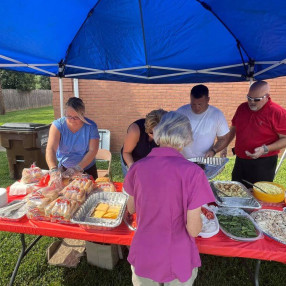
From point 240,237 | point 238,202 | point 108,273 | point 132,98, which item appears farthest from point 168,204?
point 132,98

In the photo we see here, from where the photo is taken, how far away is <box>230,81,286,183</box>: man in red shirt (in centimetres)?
256

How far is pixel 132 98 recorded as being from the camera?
658cm

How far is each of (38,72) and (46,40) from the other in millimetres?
774

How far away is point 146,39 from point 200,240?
2195mm

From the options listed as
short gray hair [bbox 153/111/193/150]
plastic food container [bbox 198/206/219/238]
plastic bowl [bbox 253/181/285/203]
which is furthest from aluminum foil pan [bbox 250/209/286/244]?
short gray hair [bbox 153/111/193/150]

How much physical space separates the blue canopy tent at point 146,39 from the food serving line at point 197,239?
5.93ft

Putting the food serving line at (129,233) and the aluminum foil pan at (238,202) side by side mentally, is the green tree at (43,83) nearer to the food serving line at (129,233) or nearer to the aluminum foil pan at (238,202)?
the food serving line at (129,233)

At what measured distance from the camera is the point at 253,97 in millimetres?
2584

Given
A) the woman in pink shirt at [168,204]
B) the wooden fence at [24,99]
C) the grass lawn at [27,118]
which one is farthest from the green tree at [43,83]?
the woman in pink shirt at [168,204]

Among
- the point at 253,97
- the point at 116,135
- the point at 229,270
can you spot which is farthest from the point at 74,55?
the point at 116,135

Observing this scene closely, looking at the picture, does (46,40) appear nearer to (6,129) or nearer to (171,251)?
(171,251)

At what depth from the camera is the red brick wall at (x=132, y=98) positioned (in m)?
6.30

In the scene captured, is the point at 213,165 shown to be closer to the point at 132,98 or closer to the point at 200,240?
the point at 200,240

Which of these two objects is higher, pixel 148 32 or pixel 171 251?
pixel 148 32
